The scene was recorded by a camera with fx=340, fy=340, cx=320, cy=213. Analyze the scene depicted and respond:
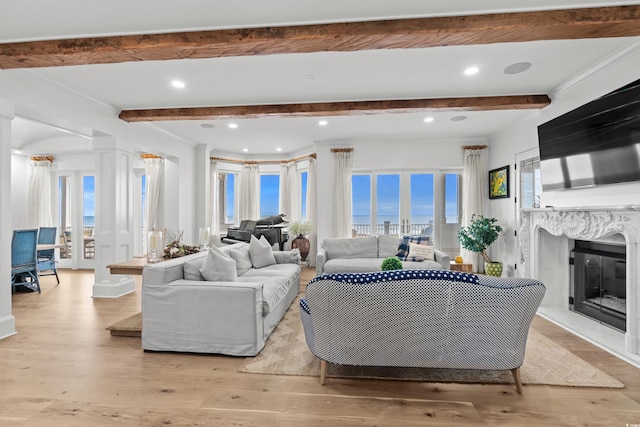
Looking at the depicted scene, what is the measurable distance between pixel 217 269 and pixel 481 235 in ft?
14.9

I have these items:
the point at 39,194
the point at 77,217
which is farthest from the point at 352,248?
the point at 39,194

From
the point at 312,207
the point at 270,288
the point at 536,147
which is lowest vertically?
the point at 270,288

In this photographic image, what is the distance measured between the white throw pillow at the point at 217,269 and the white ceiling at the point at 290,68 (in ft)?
6.39

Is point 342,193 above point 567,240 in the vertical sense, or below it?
above

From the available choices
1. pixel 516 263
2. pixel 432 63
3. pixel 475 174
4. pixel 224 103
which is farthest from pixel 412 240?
pixel 224 103

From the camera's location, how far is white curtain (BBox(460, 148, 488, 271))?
648cm

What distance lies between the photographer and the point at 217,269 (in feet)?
10.6

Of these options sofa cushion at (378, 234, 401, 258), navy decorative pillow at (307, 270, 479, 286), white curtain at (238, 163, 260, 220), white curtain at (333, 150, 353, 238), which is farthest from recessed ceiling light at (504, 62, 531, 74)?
white curtain at (238, 163, 260, 220)

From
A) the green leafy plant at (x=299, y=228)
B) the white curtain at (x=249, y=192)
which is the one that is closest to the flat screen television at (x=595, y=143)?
the green leafy plant at (x=299, y=228)

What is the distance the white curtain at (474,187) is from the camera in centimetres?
648

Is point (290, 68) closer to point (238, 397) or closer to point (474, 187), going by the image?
point (238, 397)

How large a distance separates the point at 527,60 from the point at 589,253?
2249mm

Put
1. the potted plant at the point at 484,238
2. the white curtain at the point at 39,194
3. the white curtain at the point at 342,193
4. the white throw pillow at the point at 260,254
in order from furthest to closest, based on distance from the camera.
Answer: the white curtain at the point at 39,194
the white curtain at the point at 342,193
the potted plant at the point at 484,238
the white throw pillow at the point at 260,254

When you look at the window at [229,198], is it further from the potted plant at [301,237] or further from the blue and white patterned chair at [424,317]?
the blue and white patterned chair at [424,317]
